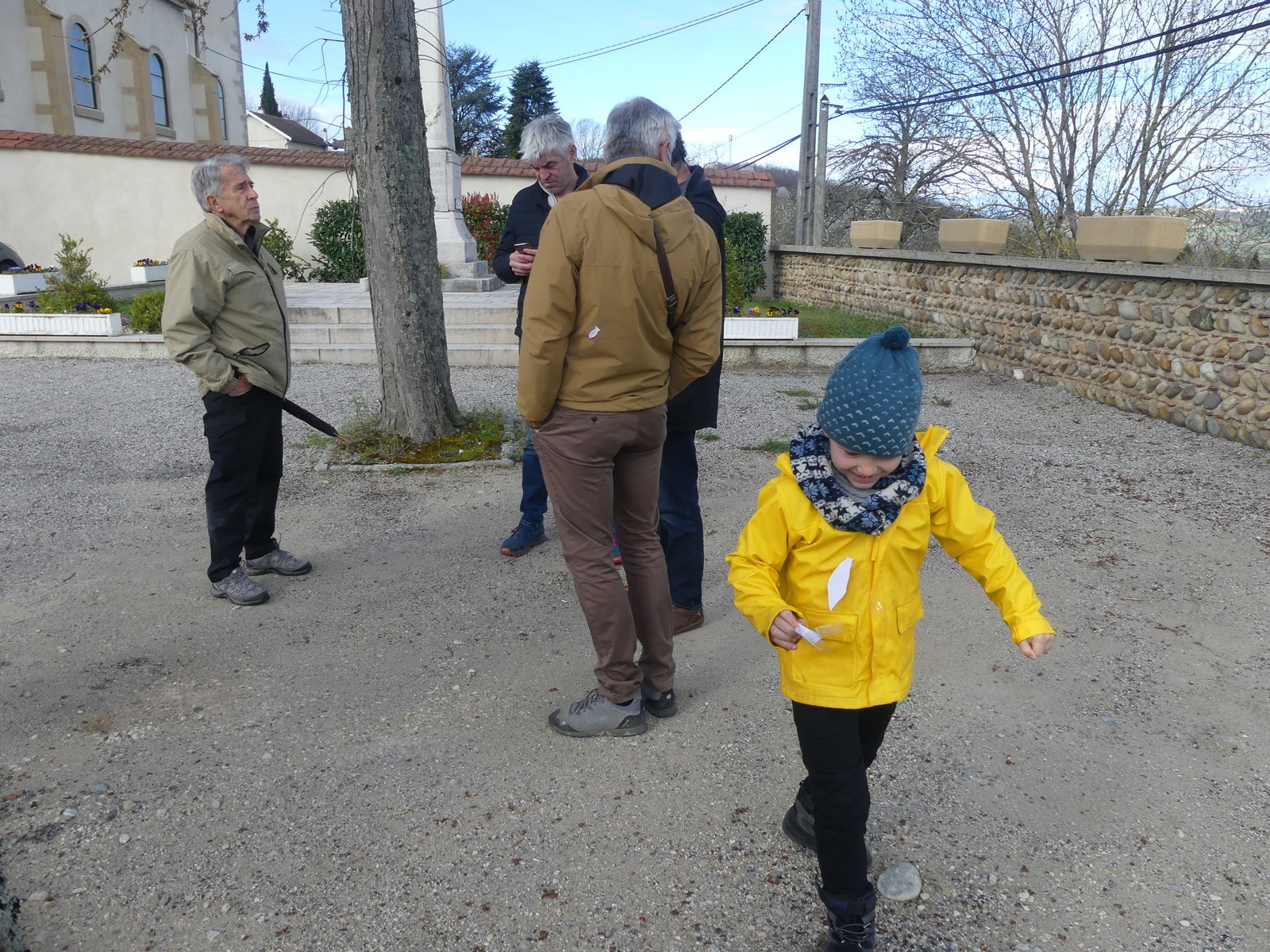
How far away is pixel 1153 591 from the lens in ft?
13.9

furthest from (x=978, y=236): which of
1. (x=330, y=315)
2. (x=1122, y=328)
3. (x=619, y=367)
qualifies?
(x=619, y=367)

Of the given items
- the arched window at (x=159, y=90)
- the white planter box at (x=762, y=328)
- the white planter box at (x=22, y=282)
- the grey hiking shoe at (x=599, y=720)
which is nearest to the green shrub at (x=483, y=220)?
the white planter box at (x=22, y=282)

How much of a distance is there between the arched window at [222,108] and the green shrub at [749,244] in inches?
897

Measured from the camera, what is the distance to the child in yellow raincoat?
1975 mm

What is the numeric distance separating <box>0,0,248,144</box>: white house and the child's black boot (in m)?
19.7

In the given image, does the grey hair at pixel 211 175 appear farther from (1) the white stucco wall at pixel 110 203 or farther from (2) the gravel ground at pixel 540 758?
(1) the white stucco wall at pixel 110 203

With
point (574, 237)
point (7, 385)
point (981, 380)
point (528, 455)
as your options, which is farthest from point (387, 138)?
point (981, 380)

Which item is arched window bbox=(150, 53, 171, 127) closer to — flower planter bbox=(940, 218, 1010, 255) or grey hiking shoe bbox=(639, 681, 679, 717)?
flower planter bbox=(940, 218, 1010, 255)

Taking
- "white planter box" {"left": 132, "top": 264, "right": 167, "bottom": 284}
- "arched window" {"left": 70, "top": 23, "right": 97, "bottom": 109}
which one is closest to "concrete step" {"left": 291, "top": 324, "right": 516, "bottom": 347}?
"white planter box" {"left": 132, "top": 264, "right": 167, "bottom": 284}

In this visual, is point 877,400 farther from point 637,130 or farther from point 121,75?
point 121,75

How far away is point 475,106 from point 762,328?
4115 cm

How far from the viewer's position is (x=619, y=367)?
2.69m

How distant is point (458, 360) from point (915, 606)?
873 cm

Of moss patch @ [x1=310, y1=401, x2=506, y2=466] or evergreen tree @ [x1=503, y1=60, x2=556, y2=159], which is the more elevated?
evergreen tree @ [x1=503, y1=60, x2=556, y2=159]
